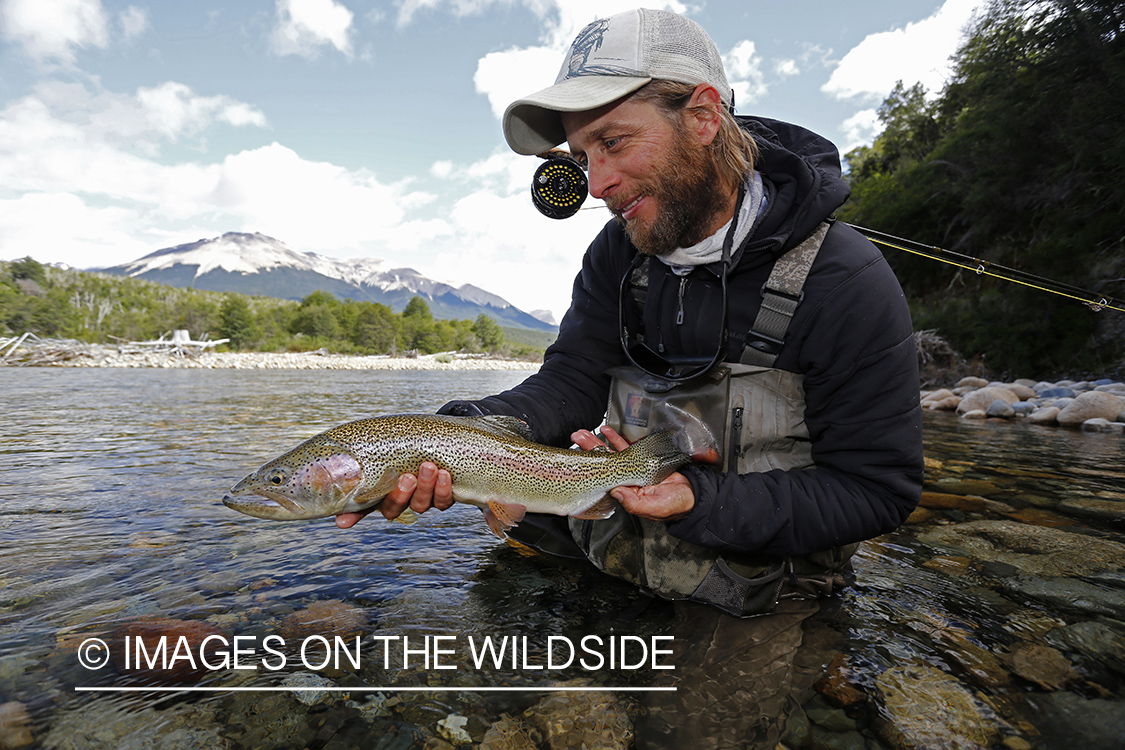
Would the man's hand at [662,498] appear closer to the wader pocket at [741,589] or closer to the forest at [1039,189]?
the wader pocket at [741,589]

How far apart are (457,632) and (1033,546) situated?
4070 mm

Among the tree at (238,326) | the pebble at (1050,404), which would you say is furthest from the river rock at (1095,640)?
the tree at (238,326)

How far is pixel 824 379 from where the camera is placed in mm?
2660

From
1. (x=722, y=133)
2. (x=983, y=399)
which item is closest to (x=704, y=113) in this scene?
(x=722, y=133)

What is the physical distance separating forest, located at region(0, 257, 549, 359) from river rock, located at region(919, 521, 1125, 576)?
2808 inches

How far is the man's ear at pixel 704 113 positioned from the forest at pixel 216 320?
231 feet

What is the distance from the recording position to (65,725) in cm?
212

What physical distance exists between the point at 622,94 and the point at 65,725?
346 cm

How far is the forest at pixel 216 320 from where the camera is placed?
57875 mm

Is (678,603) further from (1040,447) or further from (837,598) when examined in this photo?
(1040,447)

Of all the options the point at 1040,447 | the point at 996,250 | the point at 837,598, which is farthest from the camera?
the point at 996,250

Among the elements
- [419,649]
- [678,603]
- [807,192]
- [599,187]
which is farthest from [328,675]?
[807,192]

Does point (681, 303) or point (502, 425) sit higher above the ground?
point (681, 303)

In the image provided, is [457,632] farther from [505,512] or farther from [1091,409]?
[1091,409]
